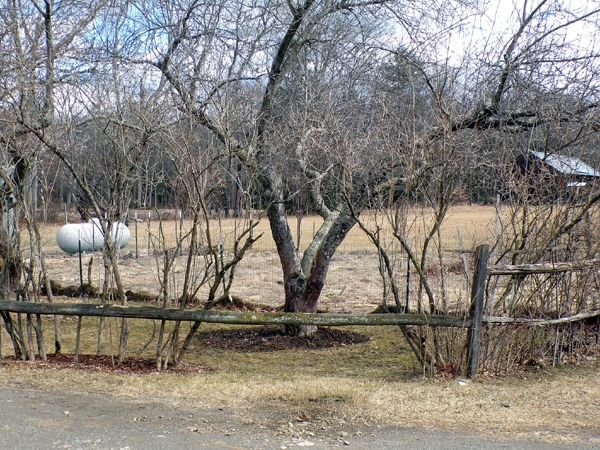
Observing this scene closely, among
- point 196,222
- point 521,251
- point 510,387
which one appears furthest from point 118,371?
point 521,251

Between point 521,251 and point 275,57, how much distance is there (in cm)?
532

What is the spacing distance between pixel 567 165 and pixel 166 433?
597 centimetres

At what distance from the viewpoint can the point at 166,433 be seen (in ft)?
17.4

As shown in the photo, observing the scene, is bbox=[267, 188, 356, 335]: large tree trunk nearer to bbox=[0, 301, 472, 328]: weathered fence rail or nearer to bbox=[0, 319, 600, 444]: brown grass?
bbox=[0, 319, 600, 444]: brown grass

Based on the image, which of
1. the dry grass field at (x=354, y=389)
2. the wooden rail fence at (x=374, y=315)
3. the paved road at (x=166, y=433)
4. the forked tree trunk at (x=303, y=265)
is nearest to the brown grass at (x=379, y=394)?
the dry grass field at (x=354, y=389)

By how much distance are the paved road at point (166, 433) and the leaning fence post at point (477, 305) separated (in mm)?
2278

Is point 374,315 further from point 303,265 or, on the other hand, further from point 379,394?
point 303,265

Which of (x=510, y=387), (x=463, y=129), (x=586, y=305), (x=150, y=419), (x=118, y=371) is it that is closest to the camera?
(x=150, y=419)

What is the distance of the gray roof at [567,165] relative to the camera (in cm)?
838

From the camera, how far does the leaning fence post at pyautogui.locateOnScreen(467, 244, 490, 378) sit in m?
7.46

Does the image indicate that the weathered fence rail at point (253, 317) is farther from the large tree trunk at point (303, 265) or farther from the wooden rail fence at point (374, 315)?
the large tree trunk at point (303, 265)

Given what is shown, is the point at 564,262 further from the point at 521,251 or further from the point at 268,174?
the point at 268,174

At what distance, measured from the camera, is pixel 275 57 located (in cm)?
1112

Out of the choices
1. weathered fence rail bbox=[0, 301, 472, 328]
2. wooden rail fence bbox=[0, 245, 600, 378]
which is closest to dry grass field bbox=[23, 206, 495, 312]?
wooden rail fence bbox=[0, 245, 600, 378]
